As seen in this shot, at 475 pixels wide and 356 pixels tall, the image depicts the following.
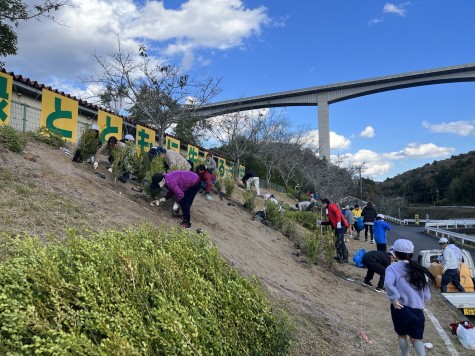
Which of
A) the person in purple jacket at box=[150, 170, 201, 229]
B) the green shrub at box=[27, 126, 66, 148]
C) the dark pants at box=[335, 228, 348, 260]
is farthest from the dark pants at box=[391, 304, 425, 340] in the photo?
the green shrub at box=[27, 126, 66, 148]

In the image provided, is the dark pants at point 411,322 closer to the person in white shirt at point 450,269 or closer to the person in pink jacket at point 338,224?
the person in white shirt at point 450,269

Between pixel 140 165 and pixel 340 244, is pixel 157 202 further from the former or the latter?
pixel 340 244

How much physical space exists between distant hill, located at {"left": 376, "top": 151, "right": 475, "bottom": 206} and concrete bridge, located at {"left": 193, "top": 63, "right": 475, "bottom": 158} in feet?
81.1

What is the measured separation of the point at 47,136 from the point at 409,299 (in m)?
9.64

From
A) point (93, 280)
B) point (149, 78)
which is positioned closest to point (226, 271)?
point (93, 280)

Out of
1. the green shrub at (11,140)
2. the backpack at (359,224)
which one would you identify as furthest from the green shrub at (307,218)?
the green shrub at (11,140)

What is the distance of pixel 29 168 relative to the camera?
7574mm

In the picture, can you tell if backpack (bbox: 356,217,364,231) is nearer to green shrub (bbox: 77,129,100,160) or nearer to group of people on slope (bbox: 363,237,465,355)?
green shrub (bbox: 77,129,100,160)

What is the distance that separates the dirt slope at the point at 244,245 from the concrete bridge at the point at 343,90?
36132 millimetres

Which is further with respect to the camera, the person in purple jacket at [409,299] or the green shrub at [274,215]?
the green shrub at [274,215]

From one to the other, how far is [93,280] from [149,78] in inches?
536

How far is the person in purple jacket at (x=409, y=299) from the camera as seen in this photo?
4387 mm

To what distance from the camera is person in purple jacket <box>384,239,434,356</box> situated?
4.39m

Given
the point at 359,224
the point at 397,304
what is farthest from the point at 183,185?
the point at 359,224
